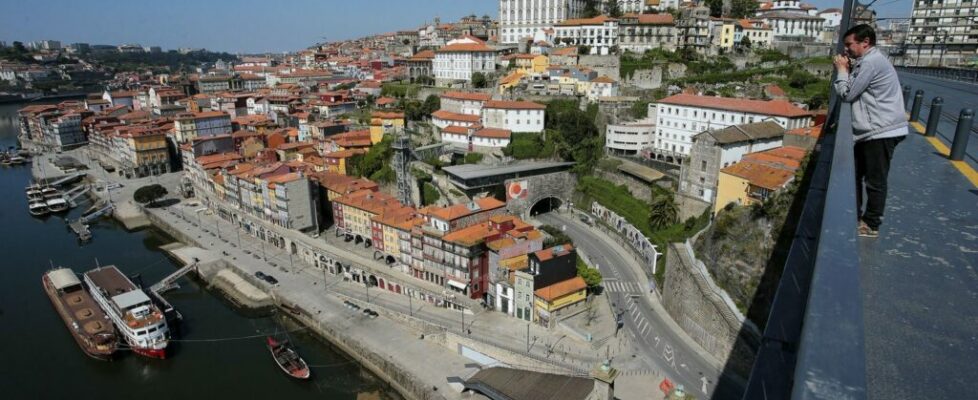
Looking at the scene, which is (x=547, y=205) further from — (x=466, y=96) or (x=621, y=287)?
(x=621, y=287)

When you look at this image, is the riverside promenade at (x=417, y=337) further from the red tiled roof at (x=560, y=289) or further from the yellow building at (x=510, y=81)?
the yellow building at (x=510, y=81)

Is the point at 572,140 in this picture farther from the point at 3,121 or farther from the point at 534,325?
the point at 3,121

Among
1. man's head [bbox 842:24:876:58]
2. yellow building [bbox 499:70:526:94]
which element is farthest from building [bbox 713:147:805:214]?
yellow building [bbox 499:70:526:94]

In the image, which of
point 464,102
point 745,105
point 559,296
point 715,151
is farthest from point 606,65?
point 559,296

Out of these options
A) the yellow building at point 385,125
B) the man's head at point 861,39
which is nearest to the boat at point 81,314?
the yellow building at point 385,125

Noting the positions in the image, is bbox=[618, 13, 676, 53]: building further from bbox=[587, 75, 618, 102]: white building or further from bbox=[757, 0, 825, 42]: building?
bbox=[757, 0, 825, 42]: building

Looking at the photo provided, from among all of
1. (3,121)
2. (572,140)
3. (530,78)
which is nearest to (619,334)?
(572,140)
